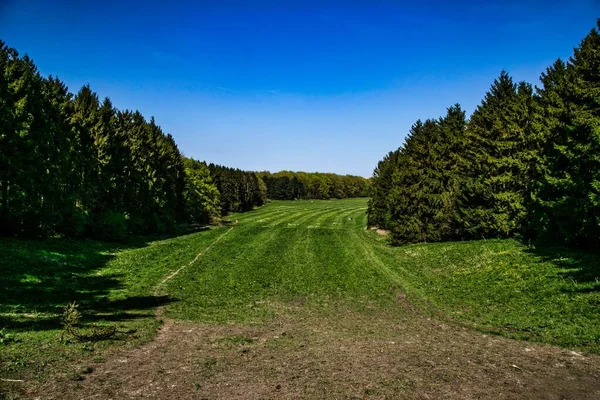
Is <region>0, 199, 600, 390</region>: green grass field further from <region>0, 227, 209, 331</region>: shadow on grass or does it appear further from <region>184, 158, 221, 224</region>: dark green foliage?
<region>184, 158, 221, 224</region>: dark green foliage

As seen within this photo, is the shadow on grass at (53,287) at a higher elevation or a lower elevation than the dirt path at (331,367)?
higher

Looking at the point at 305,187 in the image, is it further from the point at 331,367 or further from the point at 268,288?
the point at 331,367

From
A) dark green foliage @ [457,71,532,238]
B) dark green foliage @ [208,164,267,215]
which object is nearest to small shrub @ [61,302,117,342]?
dark green foliage @ [457,71,532,238]

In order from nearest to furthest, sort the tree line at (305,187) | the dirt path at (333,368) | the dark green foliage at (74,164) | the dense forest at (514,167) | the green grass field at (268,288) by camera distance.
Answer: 1. the dirt path at (333,368)
2. the green grass field at (268,288)
3. the dense forest at (514,167)
4. the dark green foliage at (74,164)
5. the tree line at (305,187)

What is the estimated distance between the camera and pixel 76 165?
3812 centimetres

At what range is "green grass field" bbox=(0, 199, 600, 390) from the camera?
13.4 meters

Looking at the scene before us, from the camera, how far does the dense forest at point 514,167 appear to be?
76.9 feet

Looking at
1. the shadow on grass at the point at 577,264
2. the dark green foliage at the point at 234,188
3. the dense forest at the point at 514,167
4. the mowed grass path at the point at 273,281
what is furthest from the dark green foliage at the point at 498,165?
the dark green foliage at the point at 234,188

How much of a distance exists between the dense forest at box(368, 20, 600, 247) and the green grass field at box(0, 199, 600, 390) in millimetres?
2701

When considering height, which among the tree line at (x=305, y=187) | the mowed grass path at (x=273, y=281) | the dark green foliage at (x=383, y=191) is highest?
the tree line at (x=305, y=187)

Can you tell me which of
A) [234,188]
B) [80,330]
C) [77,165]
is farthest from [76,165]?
[234,188]

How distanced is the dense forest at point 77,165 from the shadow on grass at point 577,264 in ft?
125

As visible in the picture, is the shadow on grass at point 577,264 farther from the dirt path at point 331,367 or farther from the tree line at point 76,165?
the tree line at point 76,165

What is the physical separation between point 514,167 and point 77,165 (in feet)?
140
